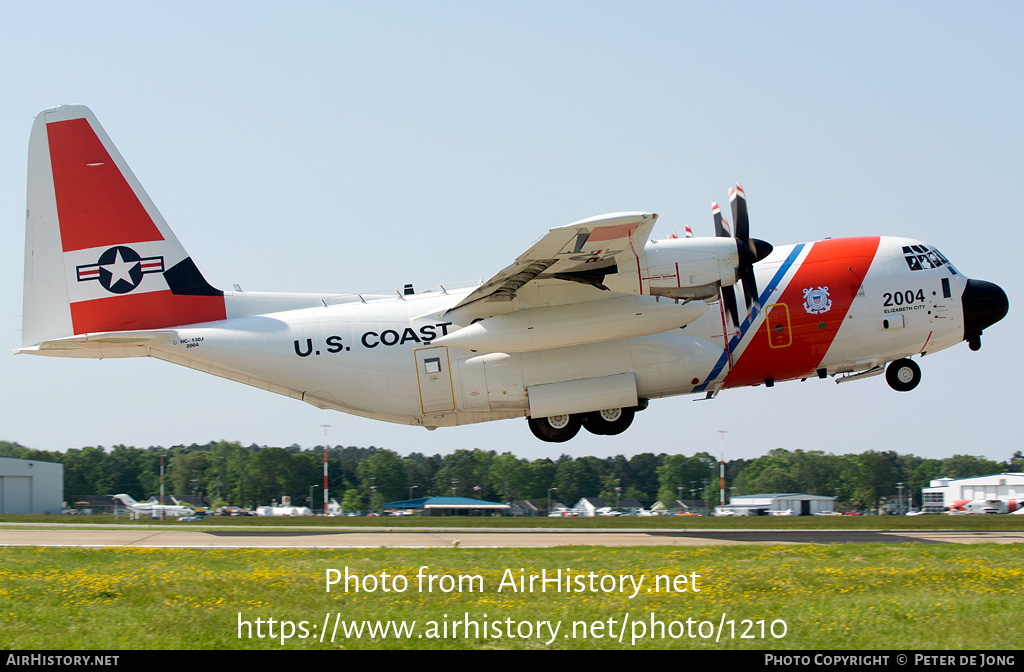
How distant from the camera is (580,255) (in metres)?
21.8

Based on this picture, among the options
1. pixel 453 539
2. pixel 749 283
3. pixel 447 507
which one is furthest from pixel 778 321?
pixel 447 507

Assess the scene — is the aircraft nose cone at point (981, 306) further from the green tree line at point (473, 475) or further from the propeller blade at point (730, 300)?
the green tree line at point (473, 475)

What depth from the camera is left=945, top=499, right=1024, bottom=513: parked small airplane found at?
61.3m

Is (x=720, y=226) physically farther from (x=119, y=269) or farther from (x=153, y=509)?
(x=153, y=509)

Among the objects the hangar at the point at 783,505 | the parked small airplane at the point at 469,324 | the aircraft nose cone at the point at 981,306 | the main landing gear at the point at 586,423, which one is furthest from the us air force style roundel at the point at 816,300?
the hangar at the point at 783,505

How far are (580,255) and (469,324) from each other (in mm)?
5014

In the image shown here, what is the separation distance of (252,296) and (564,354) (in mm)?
9887

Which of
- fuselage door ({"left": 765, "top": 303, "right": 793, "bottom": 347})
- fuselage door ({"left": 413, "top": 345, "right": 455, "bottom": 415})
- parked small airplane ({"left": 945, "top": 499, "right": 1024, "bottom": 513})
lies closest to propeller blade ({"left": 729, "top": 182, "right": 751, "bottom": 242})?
fuselage door ({"left": 765, "top": 303, "right": 793, "bottom": 347})

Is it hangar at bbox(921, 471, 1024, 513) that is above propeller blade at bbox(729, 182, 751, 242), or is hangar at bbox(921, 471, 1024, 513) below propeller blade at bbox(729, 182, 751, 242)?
below

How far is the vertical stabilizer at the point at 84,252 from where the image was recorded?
2631 centimetres

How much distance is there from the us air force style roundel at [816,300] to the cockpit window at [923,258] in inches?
117

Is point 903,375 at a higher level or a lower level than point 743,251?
lower

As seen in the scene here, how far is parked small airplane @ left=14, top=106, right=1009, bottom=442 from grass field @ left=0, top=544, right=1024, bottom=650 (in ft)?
22.7

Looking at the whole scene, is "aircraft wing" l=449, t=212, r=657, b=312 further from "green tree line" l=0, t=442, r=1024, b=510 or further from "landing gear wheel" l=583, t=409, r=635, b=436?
"green tree line" l=0, t=442, r=1024, b=510
